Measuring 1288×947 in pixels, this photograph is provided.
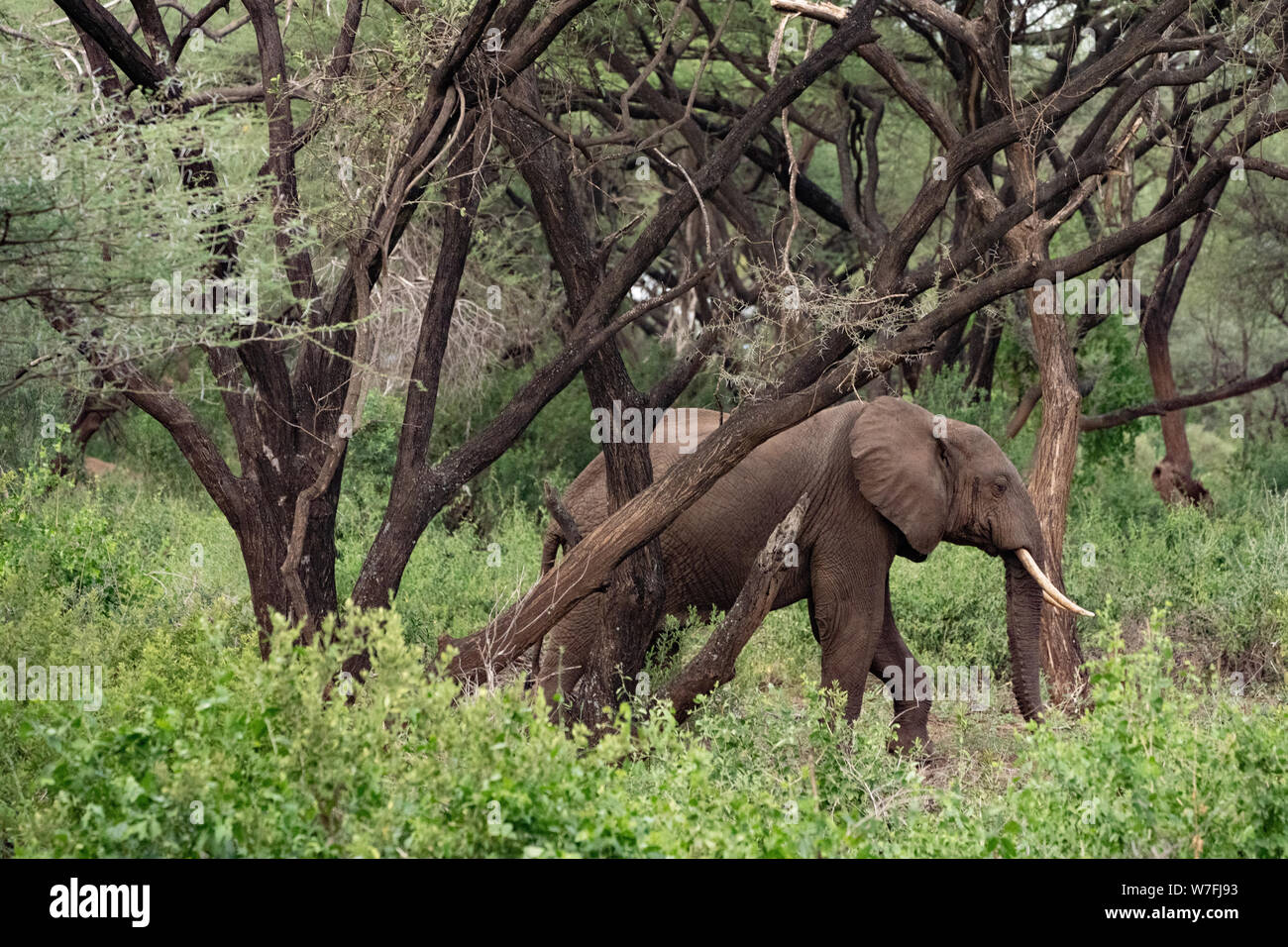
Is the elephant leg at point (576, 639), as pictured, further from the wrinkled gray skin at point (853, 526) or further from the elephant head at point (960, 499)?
the elephant head at point (960, 499)

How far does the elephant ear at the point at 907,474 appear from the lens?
8.21 meters

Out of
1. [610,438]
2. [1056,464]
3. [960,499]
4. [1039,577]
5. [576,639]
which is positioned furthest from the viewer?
[1056,464]

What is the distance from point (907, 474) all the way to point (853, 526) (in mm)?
450

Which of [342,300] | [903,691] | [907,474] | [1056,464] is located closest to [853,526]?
[907,474]

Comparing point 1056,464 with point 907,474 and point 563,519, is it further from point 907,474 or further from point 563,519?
point 563,519

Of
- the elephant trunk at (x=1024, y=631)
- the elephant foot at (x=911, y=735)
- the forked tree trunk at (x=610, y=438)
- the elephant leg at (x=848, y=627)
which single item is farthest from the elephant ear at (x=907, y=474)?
the forked tree trunk at (x=610, y=438)

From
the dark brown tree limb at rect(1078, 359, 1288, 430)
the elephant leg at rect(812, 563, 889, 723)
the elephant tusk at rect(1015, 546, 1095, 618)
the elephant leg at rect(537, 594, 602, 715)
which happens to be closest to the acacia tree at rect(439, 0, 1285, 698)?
the elephant tusk at rect(1015, 546, 1095, 618)

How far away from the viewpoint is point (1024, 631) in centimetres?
838

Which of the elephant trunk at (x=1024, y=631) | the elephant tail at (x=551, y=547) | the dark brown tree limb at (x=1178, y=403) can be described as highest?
the dark brown tree limb at (x=1178, y=403)

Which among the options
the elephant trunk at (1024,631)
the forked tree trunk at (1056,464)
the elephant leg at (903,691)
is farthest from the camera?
the forked tree trunk at (1056,464)

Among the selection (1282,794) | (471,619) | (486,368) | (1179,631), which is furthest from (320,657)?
(486,368)

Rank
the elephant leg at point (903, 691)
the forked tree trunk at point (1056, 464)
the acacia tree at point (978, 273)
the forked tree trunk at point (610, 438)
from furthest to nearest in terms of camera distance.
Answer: the forked tree trunk at point (1056, 464)
the elephant leg at point (903, 691)
the forked tree trunk at point (610, 438)
the acacia tree at point (978, 273)

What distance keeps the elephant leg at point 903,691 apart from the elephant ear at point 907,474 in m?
0.50
